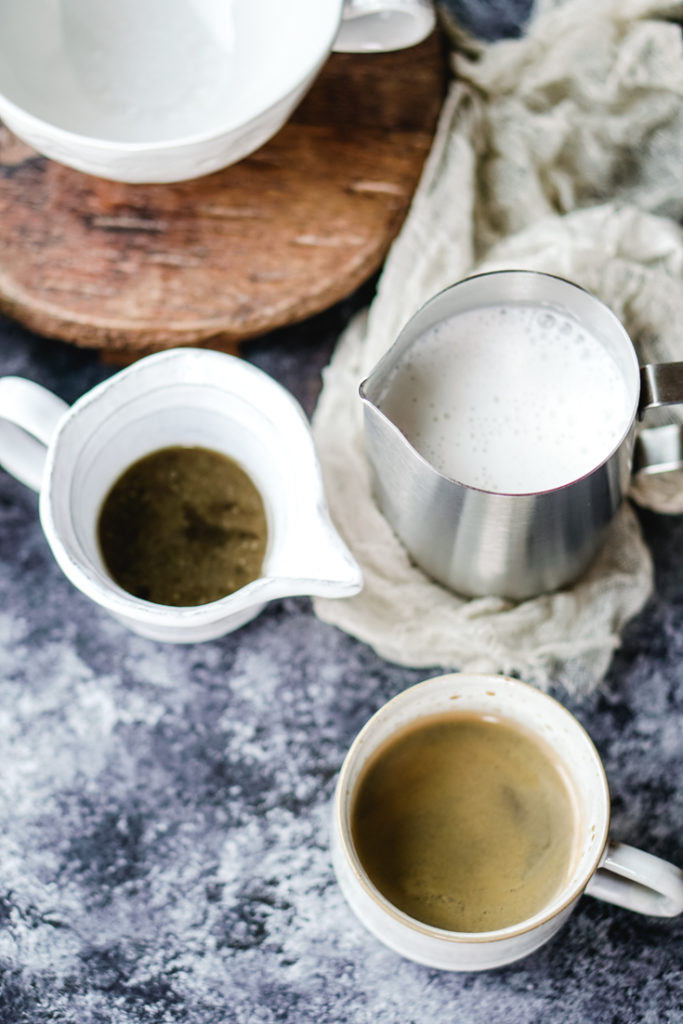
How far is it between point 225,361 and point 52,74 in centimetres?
31

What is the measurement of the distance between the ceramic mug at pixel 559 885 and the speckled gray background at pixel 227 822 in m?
0.06

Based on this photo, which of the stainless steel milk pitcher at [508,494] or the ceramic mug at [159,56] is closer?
the stainless steel milk pitcher at [508,494]

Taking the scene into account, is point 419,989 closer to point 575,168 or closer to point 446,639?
point 446,639

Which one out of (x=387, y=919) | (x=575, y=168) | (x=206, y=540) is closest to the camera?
(x=387, y=919)

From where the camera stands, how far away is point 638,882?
689 millimetres

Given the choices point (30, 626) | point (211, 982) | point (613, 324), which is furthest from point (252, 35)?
point (211, 982)

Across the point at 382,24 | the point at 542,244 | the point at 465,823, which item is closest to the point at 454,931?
the point at 465,823

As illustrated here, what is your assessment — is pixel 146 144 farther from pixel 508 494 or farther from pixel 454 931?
pixel 454 931

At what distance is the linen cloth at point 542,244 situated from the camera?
0.81 meters

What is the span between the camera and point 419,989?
742 mm

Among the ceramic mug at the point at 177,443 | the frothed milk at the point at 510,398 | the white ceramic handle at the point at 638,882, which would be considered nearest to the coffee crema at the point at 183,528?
the ceramic mug at the point at 177,443

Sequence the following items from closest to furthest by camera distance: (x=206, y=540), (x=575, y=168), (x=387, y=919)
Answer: (x=387, y=919) < (x=206, y=540) < (x=575, y=168)

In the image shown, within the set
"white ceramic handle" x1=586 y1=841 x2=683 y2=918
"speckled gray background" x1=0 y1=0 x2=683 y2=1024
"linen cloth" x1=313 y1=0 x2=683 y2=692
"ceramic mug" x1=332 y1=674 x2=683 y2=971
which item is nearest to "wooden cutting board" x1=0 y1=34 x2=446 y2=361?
"linen cloth" x1=313 y1=0 x2=683 y2=692

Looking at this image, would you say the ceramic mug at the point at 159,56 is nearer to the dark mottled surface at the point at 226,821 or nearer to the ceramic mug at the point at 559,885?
the dark mottled surface at the point at 226,821
